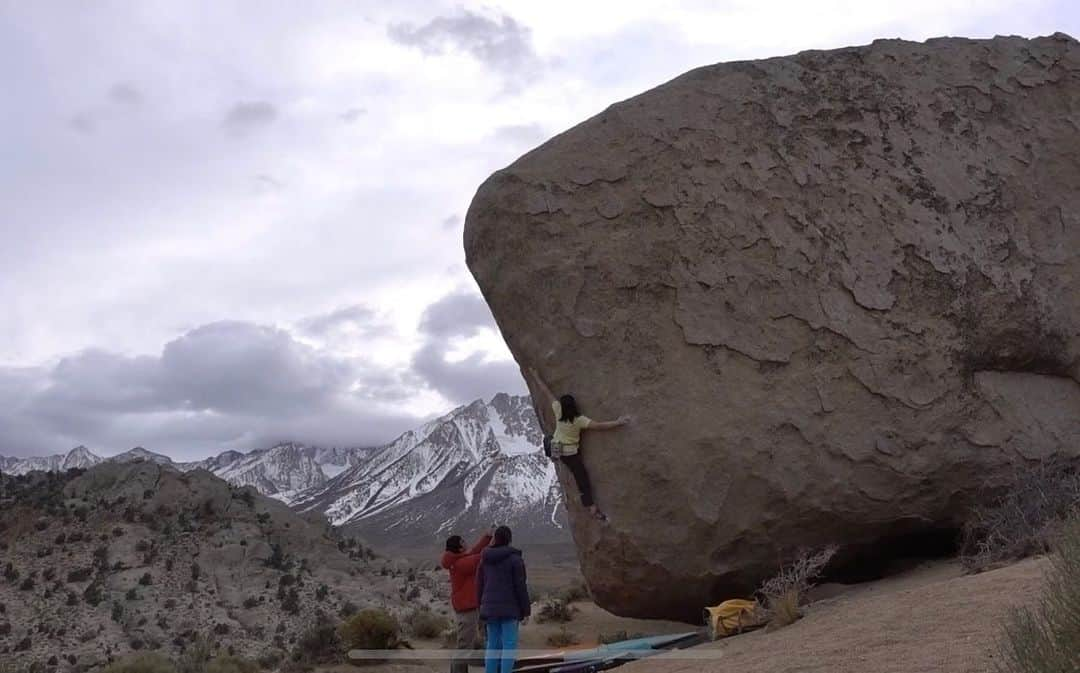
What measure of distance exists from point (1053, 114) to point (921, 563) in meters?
4.74

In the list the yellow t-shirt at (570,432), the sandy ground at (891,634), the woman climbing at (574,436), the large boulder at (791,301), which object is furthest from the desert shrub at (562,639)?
the sandy ground at (891,634)

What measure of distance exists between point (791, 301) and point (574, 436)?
234 cm

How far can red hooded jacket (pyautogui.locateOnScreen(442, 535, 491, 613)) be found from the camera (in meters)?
8.93

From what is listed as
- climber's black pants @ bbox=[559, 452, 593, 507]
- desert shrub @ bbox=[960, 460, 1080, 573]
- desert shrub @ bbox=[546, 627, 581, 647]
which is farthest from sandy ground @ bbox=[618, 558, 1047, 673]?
desert shrub @ bbox=[546, 627, 581, 647]

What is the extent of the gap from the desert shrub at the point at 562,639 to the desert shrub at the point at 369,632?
2.17 metres

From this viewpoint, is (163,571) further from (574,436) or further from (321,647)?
(574,436)

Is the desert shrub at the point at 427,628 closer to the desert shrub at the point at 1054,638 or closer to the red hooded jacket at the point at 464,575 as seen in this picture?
the red hooded jacket at the point at 464,575

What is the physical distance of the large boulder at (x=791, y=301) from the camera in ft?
28.5

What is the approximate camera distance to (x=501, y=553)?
311 inches

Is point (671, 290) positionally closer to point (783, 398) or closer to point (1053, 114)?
point (783, 398)

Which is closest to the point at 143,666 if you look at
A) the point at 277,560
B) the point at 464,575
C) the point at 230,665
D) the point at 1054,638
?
the point at 230,665

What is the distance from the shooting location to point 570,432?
8844mm

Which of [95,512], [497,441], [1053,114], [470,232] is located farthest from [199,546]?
[497,441]

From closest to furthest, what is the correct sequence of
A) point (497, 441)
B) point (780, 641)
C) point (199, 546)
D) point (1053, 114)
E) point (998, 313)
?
point (780, 641)
point (998, 313)
point (1053, 114)
point (199, 546)
point (497, 441)
